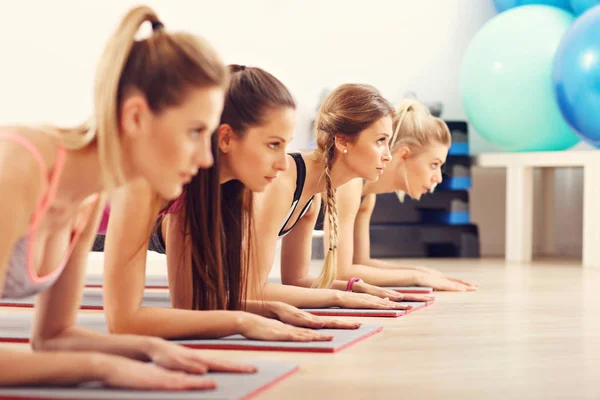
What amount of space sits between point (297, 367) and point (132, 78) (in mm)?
577

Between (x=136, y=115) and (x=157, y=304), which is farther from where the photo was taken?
(x=157, y=304)

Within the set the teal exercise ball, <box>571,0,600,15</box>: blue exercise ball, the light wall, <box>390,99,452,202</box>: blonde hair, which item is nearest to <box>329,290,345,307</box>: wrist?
<box>390,99,452,202</box>: blonde hair

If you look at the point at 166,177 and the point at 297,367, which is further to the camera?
the point at 297,367

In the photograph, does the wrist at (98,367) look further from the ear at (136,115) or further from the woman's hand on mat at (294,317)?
the woman's hand on mat at (294,317)

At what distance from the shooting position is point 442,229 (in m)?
4.75

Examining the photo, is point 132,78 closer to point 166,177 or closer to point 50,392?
point 166,177

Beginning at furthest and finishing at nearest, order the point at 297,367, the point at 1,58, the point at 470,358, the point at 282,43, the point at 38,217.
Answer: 1. the point at 282,43
2. the point at 1,58
3. the point at 470,358
4. the point at 297,367
5. the point at 38,217

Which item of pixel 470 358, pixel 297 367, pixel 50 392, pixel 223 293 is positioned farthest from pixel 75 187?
pixel 470 358

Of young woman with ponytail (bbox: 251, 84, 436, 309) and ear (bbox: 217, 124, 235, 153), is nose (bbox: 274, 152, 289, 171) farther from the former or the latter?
young woman with ponytail (bbox: 251, 84, 436, 309)

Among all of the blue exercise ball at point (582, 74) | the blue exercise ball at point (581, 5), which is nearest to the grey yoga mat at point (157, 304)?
the blue exercise ball at point (582, 74)

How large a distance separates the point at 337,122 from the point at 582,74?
6.01 ft

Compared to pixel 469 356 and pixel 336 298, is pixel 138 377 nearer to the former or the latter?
pixel 469 356

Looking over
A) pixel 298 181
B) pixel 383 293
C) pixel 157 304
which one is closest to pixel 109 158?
pixel 298 181

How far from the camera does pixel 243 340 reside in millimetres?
1739
